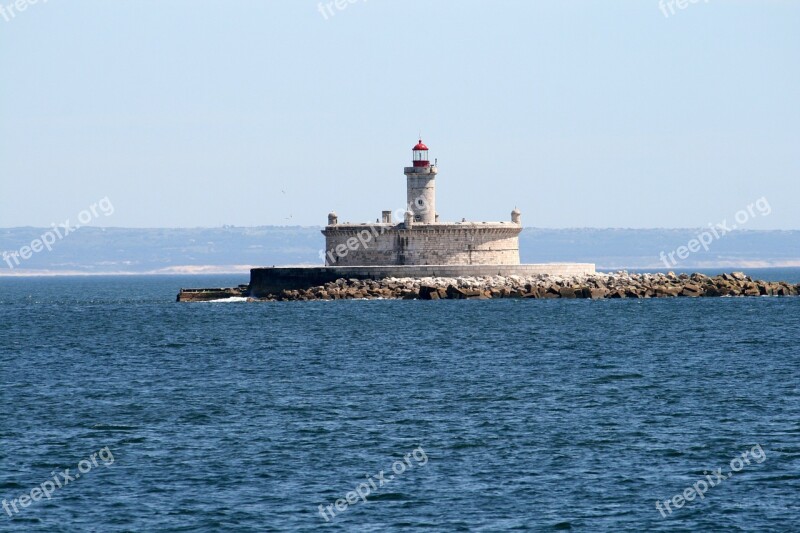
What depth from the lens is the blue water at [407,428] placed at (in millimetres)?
20141

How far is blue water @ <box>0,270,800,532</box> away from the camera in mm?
20141

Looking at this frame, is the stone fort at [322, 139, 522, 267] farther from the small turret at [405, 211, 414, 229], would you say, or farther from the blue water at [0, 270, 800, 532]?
the blue water at [0, 270, 800, 532]

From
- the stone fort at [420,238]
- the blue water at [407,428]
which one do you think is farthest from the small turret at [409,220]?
the blue water at [407,428]

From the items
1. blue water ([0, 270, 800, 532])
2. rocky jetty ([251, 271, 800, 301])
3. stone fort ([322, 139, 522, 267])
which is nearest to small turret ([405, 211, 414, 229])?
stone fort ([322, 139, 522, 267])

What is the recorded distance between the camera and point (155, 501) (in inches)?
812

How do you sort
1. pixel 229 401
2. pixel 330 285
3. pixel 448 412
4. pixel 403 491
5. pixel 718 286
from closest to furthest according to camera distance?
pixel 403 491
pixel 448 412
pixel 229 401
pixel 330 285
pixel 718 286

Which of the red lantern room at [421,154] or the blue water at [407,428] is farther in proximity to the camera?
the red lantern room at [421,154]

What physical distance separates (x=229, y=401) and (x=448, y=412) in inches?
206

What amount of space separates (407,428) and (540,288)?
39989 mm

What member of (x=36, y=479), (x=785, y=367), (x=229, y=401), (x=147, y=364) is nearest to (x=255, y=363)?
(x=147, y=364)

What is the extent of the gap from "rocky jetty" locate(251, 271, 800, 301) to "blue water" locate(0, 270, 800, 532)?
46.2ft

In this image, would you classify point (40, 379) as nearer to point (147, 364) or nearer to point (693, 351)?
point (147, 364)

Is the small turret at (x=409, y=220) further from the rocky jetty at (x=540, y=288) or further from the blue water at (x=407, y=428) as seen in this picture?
the blue water at (x=407, y=428)

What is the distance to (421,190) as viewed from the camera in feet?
222
